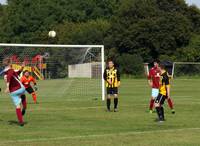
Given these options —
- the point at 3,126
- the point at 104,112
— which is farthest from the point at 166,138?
the point at 104,112

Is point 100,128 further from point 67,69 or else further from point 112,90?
point 67,69

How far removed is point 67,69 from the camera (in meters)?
33.2

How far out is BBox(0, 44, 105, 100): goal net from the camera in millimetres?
32156

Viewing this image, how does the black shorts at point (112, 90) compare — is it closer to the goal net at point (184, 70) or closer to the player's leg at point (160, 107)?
the player's leg at point (160, 107)

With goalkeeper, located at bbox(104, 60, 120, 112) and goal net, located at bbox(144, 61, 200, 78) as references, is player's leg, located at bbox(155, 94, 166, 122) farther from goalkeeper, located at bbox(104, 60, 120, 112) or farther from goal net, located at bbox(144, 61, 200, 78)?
goal net, located at bbox(144, 61, 200, 78)

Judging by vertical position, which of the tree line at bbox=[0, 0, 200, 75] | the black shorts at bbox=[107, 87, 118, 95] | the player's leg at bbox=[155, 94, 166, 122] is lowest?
the player's leg at bbox=[155, 94, 166, 122]

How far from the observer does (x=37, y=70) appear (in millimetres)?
32469

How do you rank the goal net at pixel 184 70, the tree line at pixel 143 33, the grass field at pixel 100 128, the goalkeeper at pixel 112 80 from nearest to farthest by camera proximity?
the grass field at pixel 100 128 → the goalkeeper at pixel 112 80 → the goal net at pixel 184 70 → the tree line at pixel 143 33

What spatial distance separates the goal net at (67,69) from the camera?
32.2 m

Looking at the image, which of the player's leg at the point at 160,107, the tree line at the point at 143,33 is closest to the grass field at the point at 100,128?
the player's leg at the point at 160,107

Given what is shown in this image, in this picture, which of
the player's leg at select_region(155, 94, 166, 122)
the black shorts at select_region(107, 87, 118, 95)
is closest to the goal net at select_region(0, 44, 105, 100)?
the black shorts at select_region(107, 87, 118, 95)

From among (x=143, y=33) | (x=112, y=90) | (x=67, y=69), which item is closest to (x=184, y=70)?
(x=143, y=33)

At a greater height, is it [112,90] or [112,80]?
[112,80]

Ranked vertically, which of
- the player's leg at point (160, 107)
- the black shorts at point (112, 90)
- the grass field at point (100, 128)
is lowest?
the grass field at point (100, 128)
